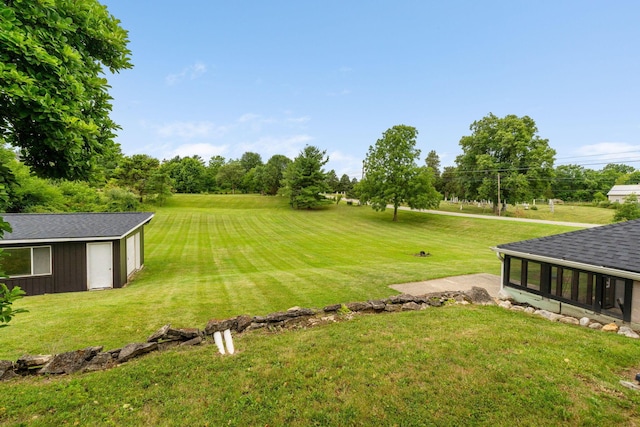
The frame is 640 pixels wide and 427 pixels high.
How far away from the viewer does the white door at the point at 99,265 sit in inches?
462

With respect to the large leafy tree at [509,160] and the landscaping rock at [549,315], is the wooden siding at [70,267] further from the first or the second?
the large leafy tree at [509,160]

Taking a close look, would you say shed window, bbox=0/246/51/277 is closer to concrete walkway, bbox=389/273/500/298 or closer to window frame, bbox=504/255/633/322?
concrete walkway, bbox=389/273/500/298

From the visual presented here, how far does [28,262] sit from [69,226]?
1.94 meters

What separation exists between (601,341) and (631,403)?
7.77ft

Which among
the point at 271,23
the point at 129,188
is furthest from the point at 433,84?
the point at 129,188

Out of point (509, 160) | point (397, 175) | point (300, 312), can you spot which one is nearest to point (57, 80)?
point (300, 312)

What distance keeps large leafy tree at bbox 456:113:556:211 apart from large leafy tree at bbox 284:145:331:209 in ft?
69.3

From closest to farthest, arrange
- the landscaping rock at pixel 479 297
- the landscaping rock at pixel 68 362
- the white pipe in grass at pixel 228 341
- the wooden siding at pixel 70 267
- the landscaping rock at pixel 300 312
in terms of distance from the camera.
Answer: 1. the landscaping rock at pixel 68 362
2. the white pipe in grass at pixel 228 341
3. the landscaping rock at pixel 300 312
4. the landscaping rock at pixel 479 297
5. the wooden siding at pixel 70 267

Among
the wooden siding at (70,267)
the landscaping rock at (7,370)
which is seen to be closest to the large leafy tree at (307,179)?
the wooden siding at (70,267)

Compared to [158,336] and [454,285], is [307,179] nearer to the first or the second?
[454,285]

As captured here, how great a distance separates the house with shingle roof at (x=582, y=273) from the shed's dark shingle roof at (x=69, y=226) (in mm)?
14691

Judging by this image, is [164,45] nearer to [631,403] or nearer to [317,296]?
[317,296]

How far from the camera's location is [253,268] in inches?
637

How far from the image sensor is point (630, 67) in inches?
679
